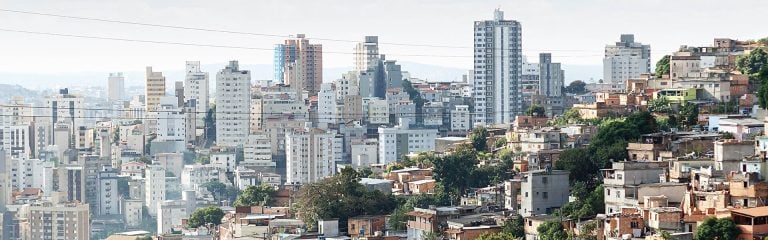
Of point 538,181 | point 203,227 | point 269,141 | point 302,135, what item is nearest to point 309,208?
point 538,181

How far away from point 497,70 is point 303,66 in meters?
9.80

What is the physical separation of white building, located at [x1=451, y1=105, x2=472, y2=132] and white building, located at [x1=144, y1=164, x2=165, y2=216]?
576 cm

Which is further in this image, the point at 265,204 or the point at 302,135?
the point at 302,135

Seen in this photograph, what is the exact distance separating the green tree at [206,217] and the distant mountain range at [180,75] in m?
22.4

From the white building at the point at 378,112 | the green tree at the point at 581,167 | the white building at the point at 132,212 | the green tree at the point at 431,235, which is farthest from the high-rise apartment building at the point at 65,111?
the green tree at the point at 581,167

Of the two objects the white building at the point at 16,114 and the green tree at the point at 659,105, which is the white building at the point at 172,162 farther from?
the green tree at the point at 659,105

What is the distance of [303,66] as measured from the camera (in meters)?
44.8

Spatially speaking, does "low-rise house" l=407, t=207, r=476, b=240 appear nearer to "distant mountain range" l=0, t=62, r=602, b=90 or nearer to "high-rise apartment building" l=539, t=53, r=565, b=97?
"high-rise apartment building" l=539, t=53, r=565, b=97

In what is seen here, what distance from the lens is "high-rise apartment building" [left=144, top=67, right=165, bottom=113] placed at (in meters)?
44.8

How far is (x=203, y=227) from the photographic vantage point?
20.5m

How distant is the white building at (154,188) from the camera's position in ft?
114

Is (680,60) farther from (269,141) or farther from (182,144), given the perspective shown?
(182,144)

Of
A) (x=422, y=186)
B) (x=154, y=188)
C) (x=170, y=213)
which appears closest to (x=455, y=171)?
(x=422, y=186)

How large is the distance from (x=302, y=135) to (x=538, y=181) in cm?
1853
